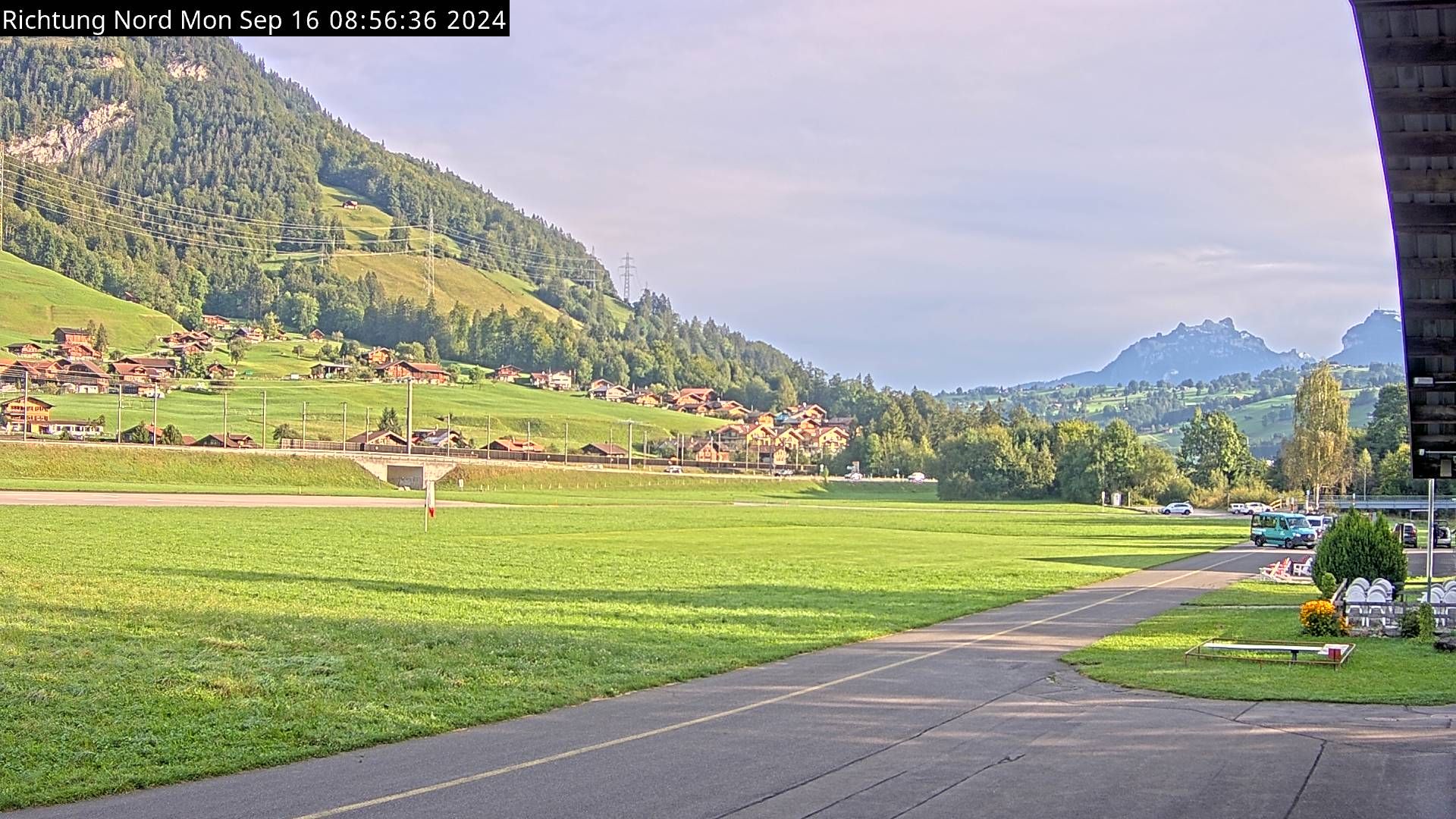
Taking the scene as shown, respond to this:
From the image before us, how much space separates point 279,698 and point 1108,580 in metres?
28.1

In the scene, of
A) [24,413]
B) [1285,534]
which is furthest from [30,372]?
[1285,534]

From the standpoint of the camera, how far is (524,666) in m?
17.2

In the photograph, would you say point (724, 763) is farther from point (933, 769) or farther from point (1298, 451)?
point (1298, 451)

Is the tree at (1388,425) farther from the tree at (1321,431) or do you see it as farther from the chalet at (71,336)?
the chalet at (71,336)

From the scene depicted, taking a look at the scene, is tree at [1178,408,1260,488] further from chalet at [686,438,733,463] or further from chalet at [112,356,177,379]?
chalet at [112,356,177,379]

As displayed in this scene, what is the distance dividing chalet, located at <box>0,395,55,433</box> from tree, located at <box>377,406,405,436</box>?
3792 centimetres

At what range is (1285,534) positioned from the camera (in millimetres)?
61094

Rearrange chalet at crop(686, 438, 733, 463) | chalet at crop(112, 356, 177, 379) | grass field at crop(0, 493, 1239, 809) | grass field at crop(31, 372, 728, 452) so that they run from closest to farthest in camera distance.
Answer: grass field at crop(0, 493, 1239, 809)
grass field at crop(31, 372, 728, 452)
chalet at crop(112, 356, 177, 379)
chalet at crop(686, 438, 733, 463)

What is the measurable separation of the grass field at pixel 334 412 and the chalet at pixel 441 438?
348 cm

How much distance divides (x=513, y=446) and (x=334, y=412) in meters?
25.9

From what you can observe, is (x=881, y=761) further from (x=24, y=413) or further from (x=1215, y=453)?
(x=1215, y=453)

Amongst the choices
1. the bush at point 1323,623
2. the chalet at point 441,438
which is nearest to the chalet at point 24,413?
the chalet at point 441,438

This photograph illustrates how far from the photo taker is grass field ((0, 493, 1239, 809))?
1280 centimetres

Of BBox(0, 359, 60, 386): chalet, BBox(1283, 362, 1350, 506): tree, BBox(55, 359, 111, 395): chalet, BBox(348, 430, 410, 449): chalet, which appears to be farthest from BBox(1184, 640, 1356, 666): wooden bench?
BBox(55, 359, 111, 395): chalet
